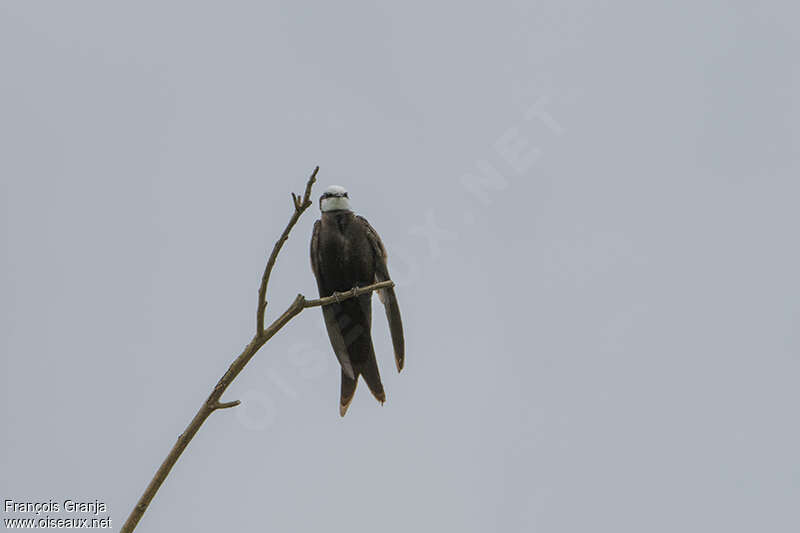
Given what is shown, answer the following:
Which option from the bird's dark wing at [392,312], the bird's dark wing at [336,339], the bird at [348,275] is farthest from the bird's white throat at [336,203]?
the bird's dark wing at [336,339]

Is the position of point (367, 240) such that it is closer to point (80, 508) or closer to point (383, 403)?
→ point (383, 403)

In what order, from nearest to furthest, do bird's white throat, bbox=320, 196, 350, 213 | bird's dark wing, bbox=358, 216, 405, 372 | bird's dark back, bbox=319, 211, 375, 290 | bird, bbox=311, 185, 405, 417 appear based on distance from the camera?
bird's dark wing, bbox=358, 216, 405, 372, bird, bbox=311, 185, 405, 417, bird's dark back, bbox=319, 211, 375, 290, bird's white throat, bbox=320, 196, 350, 213

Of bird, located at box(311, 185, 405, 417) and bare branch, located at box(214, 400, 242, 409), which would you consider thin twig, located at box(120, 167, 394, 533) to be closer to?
bare branch, located at box(214, 400, 242, 409)

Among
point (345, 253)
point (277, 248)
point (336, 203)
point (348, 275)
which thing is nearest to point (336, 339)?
point (348, 275)

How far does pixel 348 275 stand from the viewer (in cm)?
955

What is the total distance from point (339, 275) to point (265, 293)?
4568 millimetres

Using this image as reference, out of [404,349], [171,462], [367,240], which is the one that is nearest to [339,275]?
[367,240]

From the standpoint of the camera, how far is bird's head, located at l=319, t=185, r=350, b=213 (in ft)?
32.0

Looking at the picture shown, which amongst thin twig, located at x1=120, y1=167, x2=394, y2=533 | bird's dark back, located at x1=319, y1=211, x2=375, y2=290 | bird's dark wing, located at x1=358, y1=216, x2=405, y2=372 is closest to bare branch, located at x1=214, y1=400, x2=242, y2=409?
thin twig, located at x1=120, y1=167, x2=394, y2=533

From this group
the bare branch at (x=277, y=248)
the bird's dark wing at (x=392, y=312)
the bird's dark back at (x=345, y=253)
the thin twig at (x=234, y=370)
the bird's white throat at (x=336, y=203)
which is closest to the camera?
the thin twig at (x=234, y=370)

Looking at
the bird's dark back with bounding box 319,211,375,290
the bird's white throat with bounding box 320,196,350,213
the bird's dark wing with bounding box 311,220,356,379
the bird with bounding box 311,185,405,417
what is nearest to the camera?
the bird's dark wing with bounding box 311,220,356,379

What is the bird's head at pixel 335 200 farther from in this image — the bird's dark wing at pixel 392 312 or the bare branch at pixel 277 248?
the bare branch at pixel 277 248

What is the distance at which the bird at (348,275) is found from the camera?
9.09 metres

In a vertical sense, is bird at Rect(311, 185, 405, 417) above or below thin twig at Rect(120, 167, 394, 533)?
above
